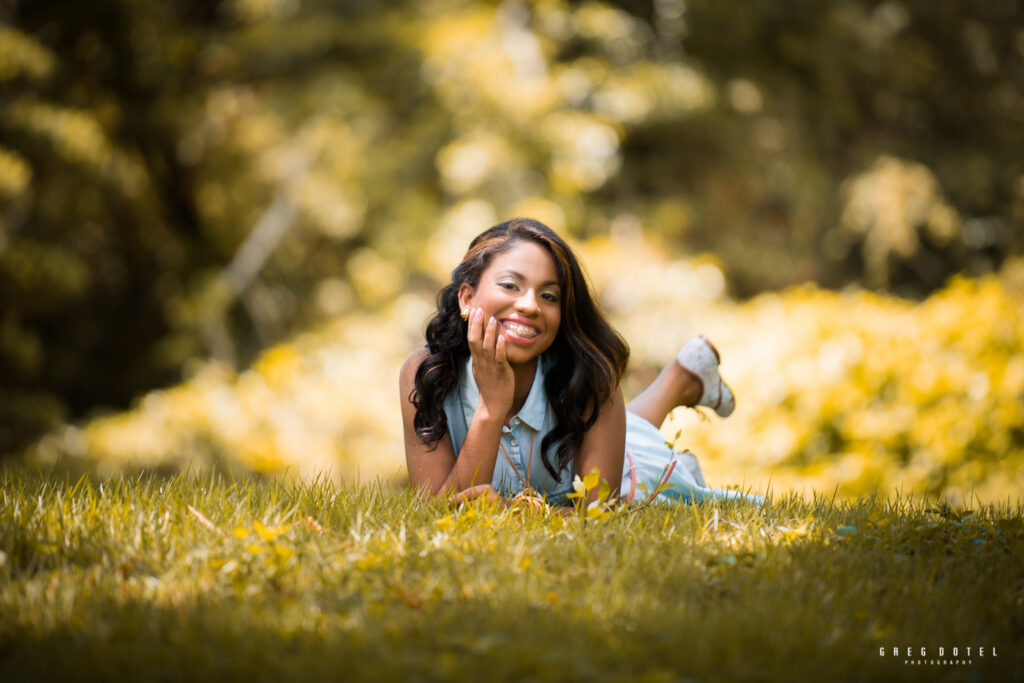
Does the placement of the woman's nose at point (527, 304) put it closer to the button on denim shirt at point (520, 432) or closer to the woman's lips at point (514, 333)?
the woman's lips at point (514, 333)

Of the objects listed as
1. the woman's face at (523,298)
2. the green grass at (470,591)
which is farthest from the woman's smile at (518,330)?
the green grass at (470,591)

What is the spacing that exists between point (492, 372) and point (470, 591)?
95cm

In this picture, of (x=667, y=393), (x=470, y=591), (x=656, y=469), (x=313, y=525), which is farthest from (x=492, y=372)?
(x=667, y=393)

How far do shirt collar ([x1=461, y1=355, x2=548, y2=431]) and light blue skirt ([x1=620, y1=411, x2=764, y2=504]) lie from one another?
19.1 inches

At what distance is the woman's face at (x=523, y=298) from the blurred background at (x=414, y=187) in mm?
3617

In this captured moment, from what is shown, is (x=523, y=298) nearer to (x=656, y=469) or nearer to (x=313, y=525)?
(x=313, y=525)

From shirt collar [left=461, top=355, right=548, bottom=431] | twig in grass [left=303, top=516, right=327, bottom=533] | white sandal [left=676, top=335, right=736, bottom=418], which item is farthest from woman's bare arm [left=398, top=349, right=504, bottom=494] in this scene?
white sandal [left=676, top=335, right=736, bottom=418]

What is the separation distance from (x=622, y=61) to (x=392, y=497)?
7.39 metres

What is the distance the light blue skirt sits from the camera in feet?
11.8

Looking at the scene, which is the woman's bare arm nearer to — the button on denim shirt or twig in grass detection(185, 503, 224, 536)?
the button on denim shirt

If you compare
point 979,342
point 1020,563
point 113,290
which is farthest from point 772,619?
point 113,290

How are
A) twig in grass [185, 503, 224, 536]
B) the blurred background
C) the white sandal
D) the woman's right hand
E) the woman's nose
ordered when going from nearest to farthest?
twig in grass [185, 503, 224, 536] → the woman's right hand → the woman's nose → the white sandal → the blurred background

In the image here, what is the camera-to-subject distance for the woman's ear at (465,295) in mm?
3261

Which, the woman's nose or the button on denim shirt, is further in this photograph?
the button on denim shirt
